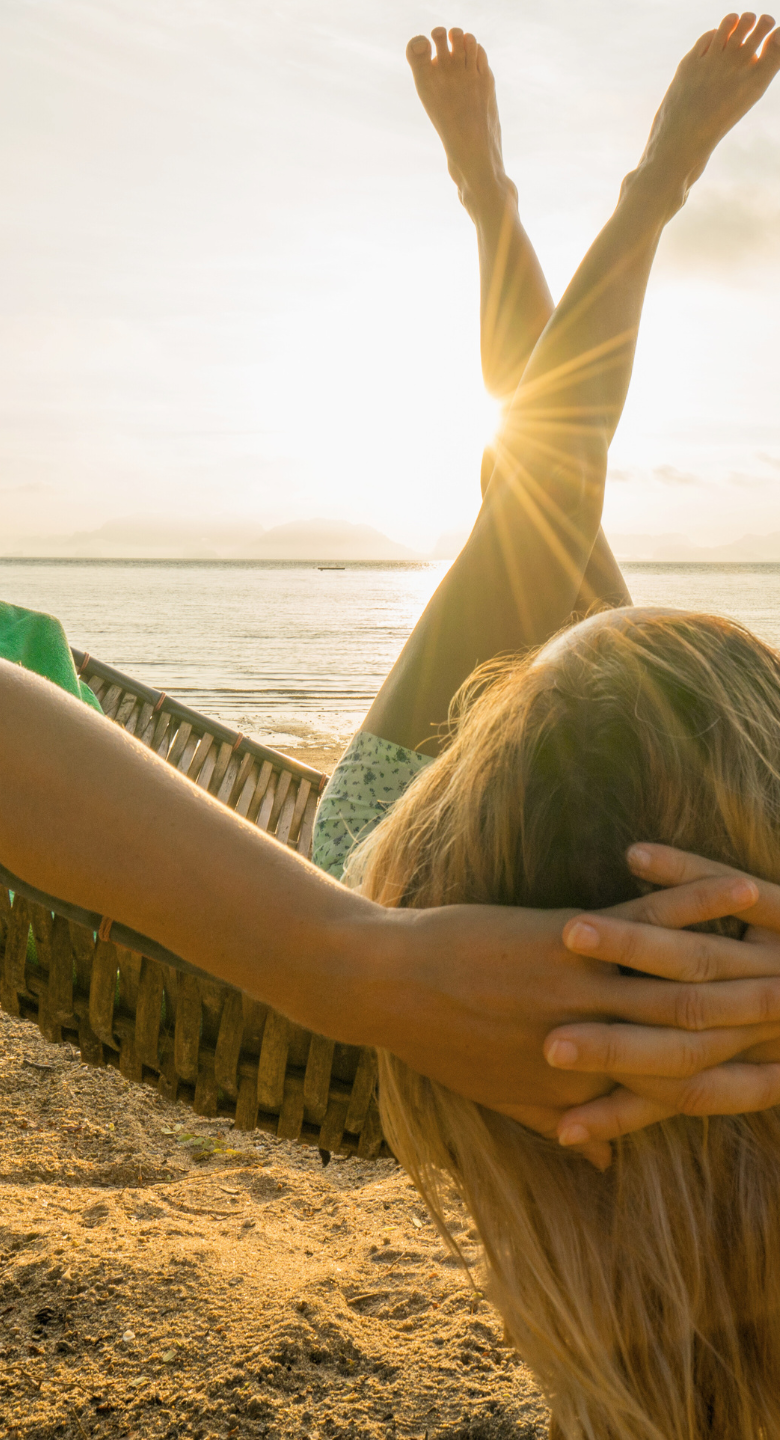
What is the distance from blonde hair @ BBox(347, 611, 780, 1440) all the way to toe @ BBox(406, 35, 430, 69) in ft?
8.56

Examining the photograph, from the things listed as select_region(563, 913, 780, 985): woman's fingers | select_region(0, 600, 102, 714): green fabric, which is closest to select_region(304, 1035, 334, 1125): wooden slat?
select_region(563, 913, 780, 985): woman's fingers

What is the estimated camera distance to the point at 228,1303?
1.73 m

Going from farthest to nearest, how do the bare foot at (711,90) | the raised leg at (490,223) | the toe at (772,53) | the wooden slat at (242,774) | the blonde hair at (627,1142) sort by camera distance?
the wooden slat at (242,774)
the raised leg at (490,223)
the toe at (772,53)
the bare foot at (711,90)
the blonde hair at (627,1142)

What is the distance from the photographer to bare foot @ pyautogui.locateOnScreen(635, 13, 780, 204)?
2.19 metres

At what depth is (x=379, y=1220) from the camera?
2.19m

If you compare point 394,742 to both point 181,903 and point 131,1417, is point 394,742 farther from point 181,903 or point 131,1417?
point 131,1417

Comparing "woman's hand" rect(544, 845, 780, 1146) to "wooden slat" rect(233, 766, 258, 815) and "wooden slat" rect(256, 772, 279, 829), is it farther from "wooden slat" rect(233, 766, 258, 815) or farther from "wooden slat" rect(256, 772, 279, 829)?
"wooden slat" rect(233, 766, 258, 815)

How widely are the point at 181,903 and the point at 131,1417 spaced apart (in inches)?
42.9

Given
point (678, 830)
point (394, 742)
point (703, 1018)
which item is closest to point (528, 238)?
point (394, 742)

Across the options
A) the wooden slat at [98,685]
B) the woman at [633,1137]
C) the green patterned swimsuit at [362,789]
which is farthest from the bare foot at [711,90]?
the wooden slat at [98,685]

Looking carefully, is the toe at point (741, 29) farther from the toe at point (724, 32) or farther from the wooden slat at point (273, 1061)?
the wooden slat at point (273, 1061)

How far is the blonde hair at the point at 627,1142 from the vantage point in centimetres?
96

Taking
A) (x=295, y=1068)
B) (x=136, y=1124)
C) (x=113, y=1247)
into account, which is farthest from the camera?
(x=136, y=1124)

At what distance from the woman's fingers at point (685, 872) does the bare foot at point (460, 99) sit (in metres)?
2.47
